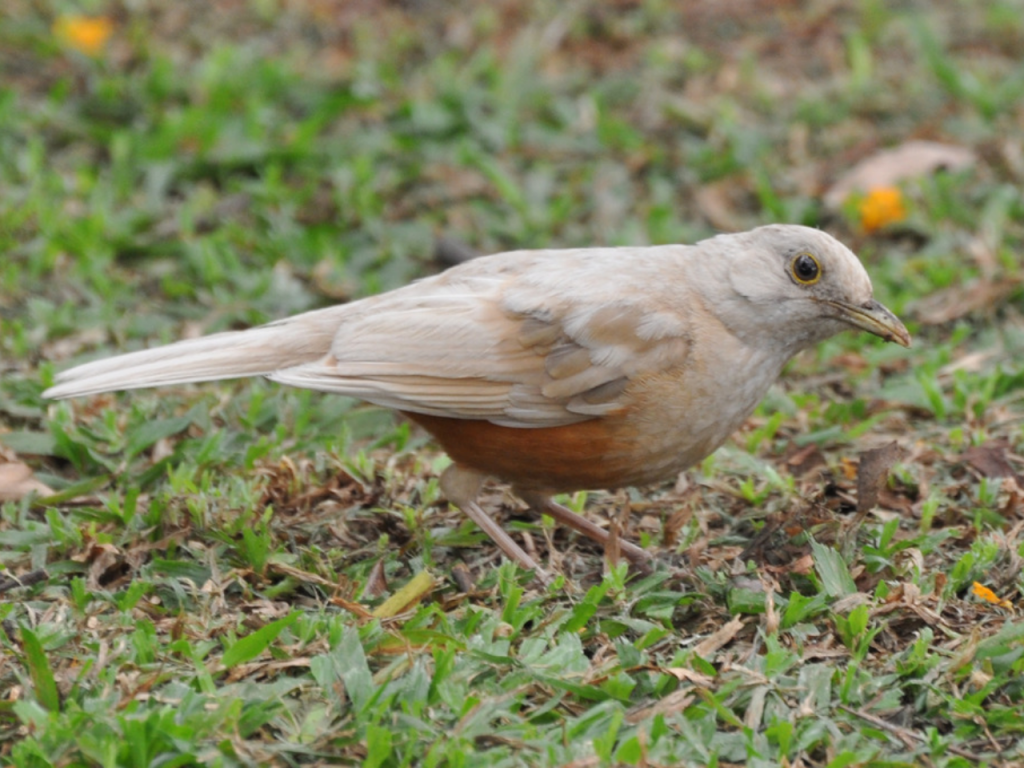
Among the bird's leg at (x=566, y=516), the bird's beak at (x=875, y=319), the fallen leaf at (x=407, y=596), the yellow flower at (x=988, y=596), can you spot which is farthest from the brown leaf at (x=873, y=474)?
the fallen leaf at (x=407, y=596)

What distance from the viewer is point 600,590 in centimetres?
454

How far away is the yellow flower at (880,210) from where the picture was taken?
301 inches

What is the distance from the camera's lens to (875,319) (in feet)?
16.0

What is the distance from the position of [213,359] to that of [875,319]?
2392 mm

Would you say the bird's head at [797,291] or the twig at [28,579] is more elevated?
the bird's head at [797,291]

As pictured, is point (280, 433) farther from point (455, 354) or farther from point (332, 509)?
point (455, 354)

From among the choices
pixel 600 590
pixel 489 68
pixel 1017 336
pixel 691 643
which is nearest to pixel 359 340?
pixel 600 590

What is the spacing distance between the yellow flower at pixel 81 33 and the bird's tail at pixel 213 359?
4234mm

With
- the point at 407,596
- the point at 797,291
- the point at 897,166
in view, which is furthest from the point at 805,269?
the point at 897,166

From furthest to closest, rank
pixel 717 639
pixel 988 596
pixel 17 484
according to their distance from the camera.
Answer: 1. pixel 17 484
2. pixel 988 596
3. pixel 717 639

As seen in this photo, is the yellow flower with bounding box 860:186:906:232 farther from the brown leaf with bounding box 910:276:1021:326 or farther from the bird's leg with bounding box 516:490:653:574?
the bird's leg with bounding box 516:490:653:574

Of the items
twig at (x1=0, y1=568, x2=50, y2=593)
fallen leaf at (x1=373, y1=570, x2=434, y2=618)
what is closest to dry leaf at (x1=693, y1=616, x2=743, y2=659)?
fallen leaf at (x1=373, y1=570, x2=434, y2=618)

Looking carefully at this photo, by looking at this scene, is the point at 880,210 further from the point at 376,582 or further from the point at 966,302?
the point at 376,582

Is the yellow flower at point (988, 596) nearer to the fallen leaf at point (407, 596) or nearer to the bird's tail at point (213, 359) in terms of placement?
the fallen leaf at point (407, 596)
